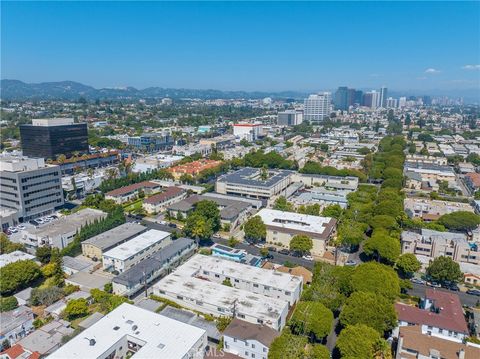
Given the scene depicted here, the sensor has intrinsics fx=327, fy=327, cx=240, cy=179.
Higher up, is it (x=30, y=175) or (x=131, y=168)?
(x=30, y=175)

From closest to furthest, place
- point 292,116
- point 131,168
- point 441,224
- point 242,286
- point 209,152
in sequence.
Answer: point 242,286 < point 441,224 < point 131,168 < point 209,152 < point 292,116

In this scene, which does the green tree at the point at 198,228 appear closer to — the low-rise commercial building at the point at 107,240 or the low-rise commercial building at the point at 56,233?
the low-rise commercial building at the point at 107,240

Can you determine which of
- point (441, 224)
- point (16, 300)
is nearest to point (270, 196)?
point (441, 224)

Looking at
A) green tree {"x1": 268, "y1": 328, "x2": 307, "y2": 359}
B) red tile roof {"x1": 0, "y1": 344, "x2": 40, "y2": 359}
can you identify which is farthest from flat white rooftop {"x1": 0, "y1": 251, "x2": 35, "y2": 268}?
green tree {"x1": 268, "y1": 328, "x2": 307, "y2": 359}

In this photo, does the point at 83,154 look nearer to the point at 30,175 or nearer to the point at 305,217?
the point at 30,175

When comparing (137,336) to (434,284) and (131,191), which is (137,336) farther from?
(131,191)

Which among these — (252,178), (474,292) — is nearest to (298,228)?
(474,292)

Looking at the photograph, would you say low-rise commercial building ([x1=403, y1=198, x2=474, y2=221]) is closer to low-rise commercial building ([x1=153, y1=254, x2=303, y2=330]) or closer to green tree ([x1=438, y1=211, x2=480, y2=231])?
green tree ([x1=438, y1=211, x2=480, y2=231])
